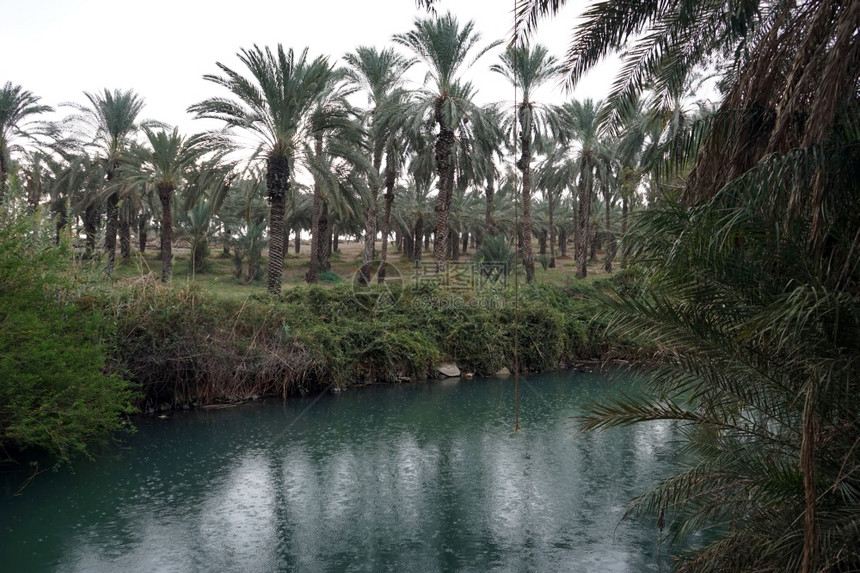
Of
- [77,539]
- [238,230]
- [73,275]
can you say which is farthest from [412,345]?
[238,230]

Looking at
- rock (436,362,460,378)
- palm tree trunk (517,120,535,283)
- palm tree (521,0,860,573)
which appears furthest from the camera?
palm tree trunk (517,120,535,283)

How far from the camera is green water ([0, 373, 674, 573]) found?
25.3 ft

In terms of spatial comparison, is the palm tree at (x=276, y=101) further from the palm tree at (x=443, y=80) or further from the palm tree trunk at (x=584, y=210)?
the palm tree trunk at (x=584, y=210)

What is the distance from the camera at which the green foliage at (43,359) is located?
999 cm

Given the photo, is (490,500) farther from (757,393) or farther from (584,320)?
(584,320)

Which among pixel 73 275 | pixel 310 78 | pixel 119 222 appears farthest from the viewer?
pixel 119 222

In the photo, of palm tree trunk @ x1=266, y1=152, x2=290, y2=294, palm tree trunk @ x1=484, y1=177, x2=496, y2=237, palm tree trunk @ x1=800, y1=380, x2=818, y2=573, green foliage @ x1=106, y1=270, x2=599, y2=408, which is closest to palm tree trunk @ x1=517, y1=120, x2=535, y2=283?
palm tree trunk @ x1=484, y1=177, x2=496, y2=237

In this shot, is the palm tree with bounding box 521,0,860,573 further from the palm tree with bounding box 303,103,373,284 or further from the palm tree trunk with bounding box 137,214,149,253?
the palm tree trunk with bounding box 137,214,149,253

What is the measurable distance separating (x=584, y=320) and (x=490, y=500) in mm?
17907

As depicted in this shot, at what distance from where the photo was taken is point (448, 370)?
22.6 meters

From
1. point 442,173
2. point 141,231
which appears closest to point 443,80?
point 442,173

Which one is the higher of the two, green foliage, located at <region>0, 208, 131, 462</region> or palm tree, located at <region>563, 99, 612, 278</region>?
palm tree, located at <region>563, 99, 612, 278</region>

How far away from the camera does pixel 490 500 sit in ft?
32.2

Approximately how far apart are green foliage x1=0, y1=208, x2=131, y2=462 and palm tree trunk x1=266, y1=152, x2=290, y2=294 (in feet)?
33.7
